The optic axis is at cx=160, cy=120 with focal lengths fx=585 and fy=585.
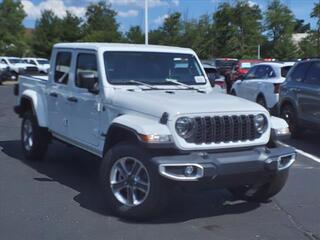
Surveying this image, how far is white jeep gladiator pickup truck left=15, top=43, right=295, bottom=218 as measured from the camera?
575cm

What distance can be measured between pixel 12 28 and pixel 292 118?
57.1m

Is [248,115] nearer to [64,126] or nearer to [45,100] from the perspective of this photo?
[64,126]

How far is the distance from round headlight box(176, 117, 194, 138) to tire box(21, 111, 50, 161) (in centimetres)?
364

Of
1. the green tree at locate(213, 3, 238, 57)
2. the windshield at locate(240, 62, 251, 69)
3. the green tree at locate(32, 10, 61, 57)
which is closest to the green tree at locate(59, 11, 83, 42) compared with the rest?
the green tree at locate(32, 10, 61, 57)

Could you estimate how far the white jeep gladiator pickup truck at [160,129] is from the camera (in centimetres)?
575

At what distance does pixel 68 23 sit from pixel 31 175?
59.2 m

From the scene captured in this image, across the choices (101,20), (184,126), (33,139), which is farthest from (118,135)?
(101,20)

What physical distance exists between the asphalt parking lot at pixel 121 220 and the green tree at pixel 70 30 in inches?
2234

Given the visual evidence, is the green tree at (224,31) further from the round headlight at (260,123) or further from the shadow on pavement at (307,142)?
the round headlight at (260,123)

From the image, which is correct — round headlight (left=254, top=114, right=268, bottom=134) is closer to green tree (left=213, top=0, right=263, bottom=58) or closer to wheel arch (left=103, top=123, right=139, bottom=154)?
wheel arch (left=103, top=123, right=139, bottom=154)

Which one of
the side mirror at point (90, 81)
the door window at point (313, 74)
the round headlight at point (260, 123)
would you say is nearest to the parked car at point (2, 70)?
the door window at point (313, 74)

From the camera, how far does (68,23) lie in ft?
215

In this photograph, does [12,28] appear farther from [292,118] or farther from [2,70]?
[292,118]

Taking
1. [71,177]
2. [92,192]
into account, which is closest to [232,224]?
[92,192]
